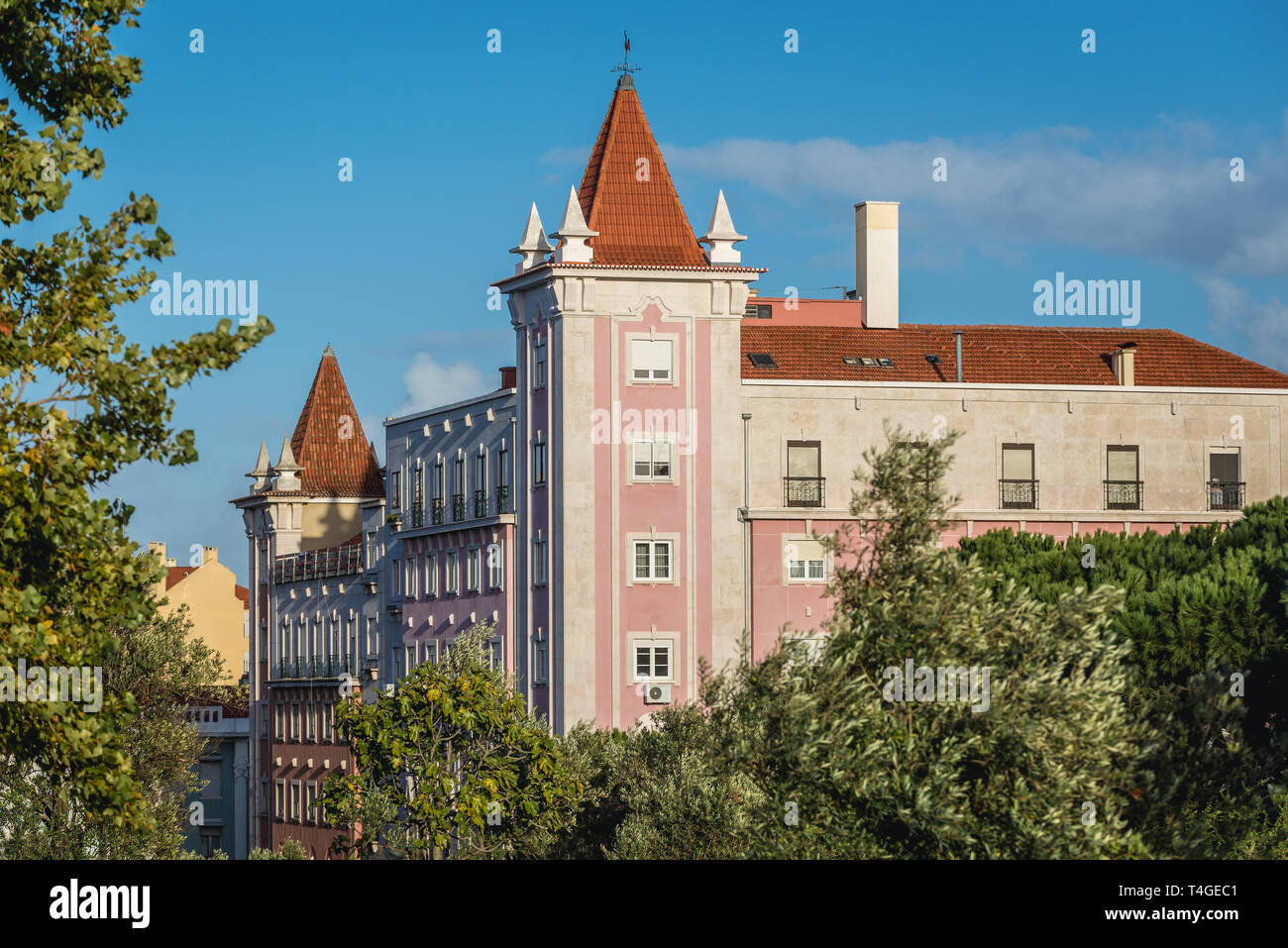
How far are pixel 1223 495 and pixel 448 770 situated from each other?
118 ft

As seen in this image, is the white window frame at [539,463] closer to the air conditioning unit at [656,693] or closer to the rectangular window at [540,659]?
the rectangular window at [540,659]

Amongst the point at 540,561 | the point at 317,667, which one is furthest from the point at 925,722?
the point at 317,667

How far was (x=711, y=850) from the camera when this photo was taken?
50375 mm

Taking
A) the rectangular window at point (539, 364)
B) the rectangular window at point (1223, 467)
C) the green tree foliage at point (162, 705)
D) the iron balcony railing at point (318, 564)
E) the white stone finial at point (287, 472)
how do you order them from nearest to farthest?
the green tree foliage at point (162, 705) → the rectangular window at point (539, 364) → the rectangular window at point (1223, 467) → the iron balcony railing at point (318, 564) → the white stone finial at point (287, 472)

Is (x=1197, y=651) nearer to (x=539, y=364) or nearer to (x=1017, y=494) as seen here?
(x=1017, y=494)

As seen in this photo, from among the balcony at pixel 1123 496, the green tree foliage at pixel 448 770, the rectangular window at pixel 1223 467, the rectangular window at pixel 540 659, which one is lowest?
the green tree foliage at pixel 448 770

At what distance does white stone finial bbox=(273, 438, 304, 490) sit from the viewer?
11244cm

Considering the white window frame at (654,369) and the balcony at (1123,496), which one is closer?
the white window frame at (654,369)

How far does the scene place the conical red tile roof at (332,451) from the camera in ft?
372

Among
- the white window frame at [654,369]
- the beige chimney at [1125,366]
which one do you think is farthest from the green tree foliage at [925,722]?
the beige chimney at [1125,366]

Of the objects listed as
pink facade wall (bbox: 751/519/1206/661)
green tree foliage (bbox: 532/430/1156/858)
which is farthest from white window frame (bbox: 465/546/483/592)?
green tree foliage (bbox: 532/430/1156/858)

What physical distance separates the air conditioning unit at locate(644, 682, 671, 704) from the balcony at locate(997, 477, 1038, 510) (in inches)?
576

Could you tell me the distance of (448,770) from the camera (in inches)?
2384

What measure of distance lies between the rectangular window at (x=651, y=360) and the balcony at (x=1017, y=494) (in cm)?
1326
